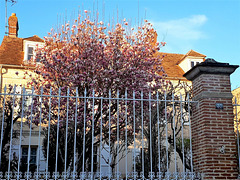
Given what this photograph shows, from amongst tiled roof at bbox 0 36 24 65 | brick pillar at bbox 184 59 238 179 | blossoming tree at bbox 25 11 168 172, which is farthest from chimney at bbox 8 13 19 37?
brick pillar at bbox 184 59 238 179

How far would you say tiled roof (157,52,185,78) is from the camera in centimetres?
1891

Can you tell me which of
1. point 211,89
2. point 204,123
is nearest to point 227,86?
point 211,89

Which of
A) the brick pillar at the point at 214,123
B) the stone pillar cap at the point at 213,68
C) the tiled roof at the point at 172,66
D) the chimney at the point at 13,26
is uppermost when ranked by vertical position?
the chimney at the point at 13,26

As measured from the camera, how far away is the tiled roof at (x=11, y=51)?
16641 millimetres

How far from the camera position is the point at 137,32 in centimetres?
1155

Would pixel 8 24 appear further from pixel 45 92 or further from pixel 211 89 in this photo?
pixel 211 89

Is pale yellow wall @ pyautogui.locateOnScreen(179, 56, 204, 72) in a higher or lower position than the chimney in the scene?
lower

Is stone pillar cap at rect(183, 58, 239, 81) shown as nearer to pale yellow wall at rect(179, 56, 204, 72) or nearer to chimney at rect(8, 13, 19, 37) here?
pale yellow wall at rect(179, 56, 204, 72)

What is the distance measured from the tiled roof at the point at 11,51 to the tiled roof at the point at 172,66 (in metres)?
8.41

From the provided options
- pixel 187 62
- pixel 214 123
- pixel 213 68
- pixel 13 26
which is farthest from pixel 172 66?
pixel 214 123

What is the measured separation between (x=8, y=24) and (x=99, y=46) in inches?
434

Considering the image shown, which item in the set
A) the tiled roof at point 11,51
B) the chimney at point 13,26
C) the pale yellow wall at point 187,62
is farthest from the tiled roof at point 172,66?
the chimney at point 13,26

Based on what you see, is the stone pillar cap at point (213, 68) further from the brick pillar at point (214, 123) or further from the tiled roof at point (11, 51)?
the tiled roof at point (11, 51)

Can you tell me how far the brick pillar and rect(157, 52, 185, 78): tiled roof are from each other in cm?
1116
